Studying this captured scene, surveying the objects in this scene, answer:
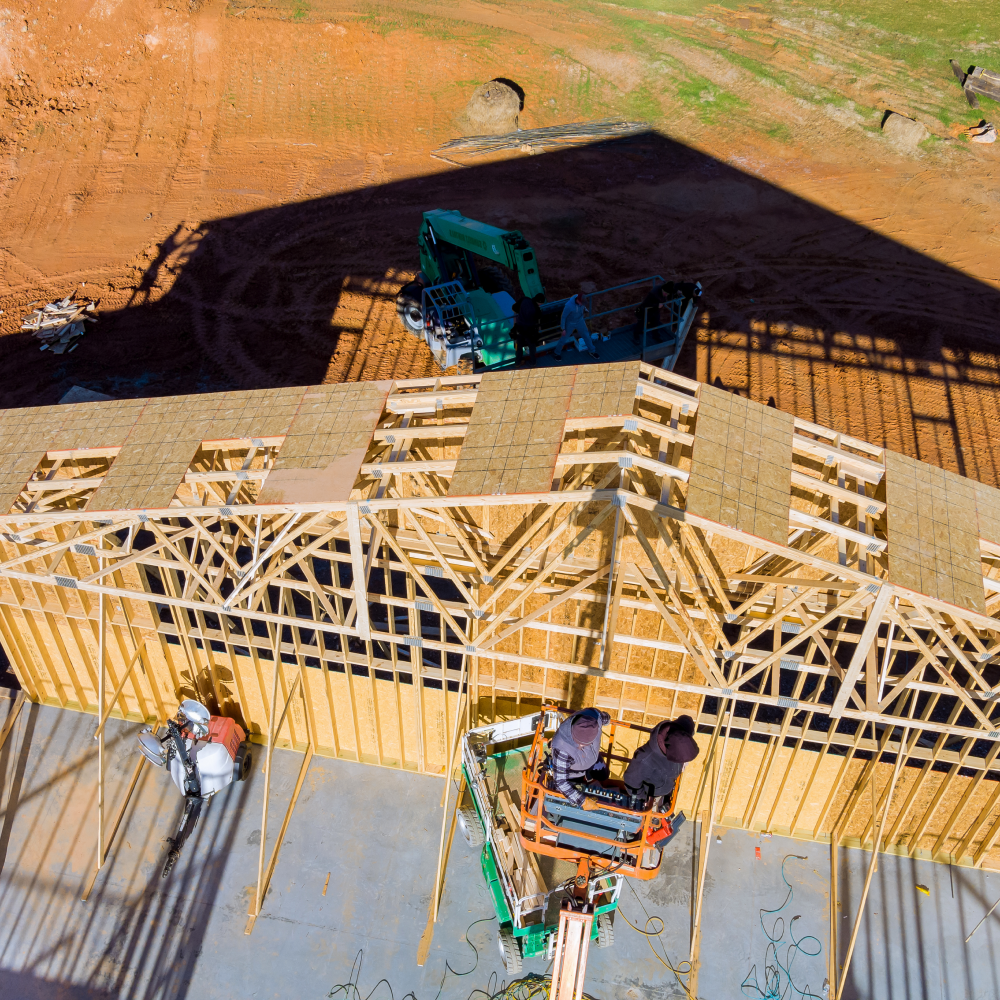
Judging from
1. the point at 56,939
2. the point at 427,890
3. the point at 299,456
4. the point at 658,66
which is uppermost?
the point at 658,66

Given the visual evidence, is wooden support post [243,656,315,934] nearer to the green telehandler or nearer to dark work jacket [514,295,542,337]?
dark work jacket [514,295,542,337]

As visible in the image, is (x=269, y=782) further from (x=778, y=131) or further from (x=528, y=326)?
(x=778, y=131)

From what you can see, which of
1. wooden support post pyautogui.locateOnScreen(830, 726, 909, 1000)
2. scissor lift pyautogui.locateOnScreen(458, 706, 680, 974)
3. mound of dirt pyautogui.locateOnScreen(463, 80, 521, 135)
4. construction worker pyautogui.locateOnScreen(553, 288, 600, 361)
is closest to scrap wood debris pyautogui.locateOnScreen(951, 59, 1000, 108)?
mound of dirt pyautogui.locateOnScreen(463, 80, 521, 135)

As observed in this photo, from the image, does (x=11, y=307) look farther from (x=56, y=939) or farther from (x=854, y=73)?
(x=854, y=73)

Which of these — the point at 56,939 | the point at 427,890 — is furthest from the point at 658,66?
the point at 56,939

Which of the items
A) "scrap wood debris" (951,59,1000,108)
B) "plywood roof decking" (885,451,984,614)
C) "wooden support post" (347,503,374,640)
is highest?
"scrap wood debris" (951,59,1000,108)

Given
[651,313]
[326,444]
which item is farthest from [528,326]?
[326,444]
